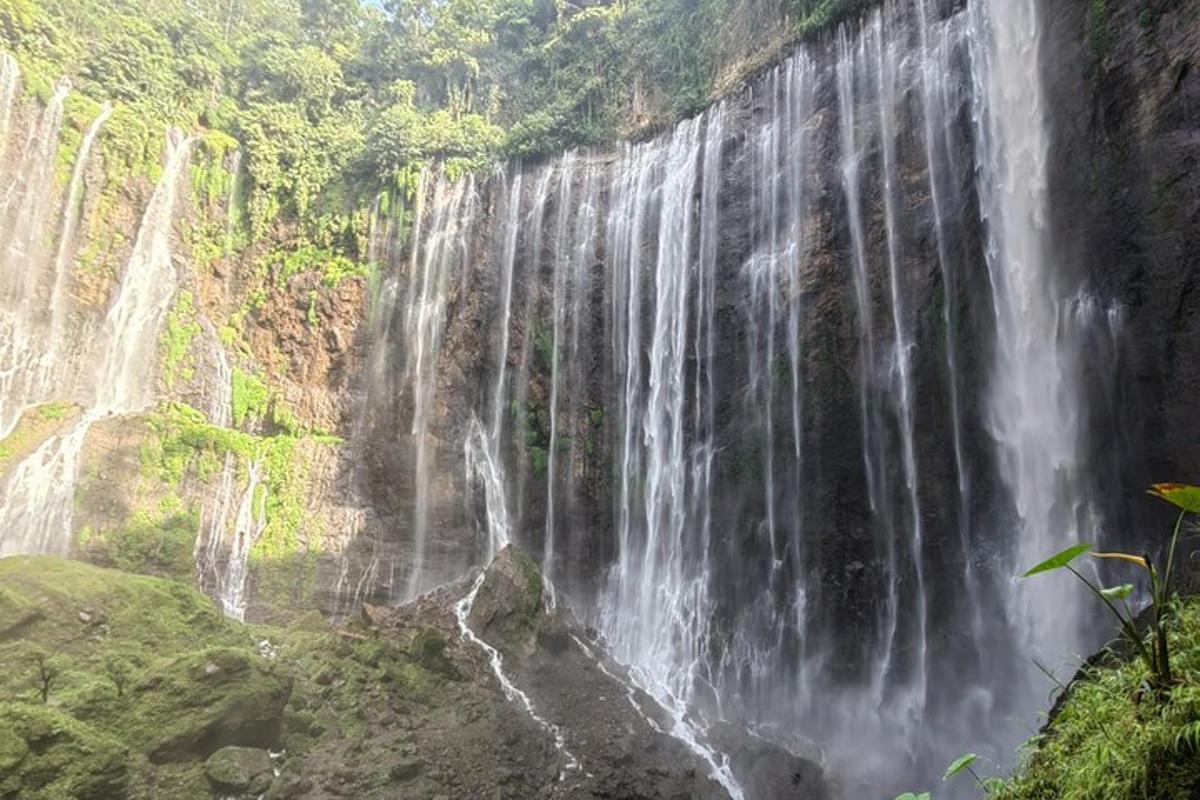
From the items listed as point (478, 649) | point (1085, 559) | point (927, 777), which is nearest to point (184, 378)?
point (478, 649)

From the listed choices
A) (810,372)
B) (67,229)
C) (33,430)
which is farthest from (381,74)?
(810,372)

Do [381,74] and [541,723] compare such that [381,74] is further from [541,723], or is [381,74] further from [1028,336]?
[541,723]

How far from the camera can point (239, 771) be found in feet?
26.7

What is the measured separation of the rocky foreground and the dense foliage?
13212mm

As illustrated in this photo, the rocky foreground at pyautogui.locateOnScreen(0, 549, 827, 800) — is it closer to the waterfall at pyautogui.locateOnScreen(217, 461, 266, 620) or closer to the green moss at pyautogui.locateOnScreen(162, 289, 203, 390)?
the waterfall at pyautogui.locateOnScreen(217, 461, 266, 620)

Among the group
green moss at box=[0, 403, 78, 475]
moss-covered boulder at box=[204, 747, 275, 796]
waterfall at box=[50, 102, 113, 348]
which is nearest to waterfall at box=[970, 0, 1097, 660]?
moss-covered boulder at box=[204, 747, 275, 796]

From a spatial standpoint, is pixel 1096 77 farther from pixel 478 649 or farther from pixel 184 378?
pixel 184 378

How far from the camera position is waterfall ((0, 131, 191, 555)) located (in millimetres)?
14195

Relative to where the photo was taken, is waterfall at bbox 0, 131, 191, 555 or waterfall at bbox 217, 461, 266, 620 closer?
waterfall at bbox 0, 131, 191, 555

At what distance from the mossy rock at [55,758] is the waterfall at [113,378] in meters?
8.42

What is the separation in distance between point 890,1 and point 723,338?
7.78 m

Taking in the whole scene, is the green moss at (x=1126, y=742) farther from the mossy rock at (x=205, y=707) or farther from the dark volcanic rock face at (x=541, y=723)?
the mossy rock at (x=205, y=707)

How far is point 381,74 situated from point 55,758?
76.0 ft

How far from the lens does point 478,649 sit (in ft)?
42.8
